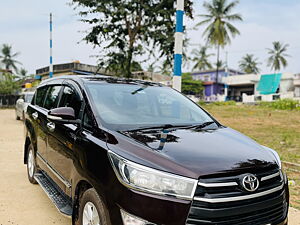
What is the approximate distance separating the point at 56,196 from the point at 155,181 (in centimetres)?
169

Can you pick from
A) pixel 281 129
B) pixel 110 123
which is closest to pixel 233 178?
pixel 110 123

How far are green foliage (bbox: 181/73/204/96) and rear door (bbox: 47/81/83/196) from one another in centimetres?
3716

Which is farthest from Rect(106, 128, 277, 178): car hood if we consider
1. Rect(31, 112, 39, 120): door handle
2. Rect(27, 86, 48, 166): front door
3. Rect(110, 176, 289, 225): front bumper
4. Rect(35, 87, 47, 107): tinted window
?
Rect(35, 87, 47, 107): tinted window

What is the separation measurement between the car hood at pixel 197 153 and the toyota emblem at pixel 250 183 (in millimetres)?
67

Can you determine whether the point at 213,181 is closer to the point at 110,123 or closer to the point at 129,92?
the point at 110,123

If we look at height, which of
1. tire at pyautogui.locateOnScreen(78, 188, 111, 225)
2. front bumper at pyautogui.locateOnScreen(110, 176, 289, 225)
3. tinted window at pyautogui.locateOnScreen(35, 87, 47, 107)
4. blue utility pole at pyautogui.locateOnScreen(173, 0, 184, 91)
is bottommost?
tire at pyautogui.locateOnScreen(78, 188, 111, 225)

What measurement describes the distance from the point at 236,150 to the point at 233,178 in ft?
1.41

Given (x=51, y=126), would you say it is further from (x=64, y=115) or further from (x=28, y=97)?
(x=28, y=97)

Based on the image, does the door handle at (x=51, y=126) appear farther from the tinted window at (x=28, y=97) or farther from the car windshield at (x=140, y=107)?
the tinted window at (x=28, y=97)

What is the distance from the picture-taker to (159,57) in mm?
12734

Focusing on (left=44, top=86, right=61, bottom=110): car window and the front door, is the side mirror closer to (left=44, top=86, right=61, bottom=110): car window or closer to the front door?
(left=44, top=86, right=61, bottom=110): car window

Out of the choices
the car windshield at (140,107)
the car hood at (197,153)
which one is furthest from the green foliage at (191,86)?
the car hood at (197,153)

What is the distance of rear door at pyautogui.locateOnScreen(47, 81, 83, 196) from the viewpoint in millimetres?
2830

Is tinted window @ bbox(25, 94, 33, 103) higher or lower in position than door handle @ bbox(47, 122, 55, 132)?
lower
